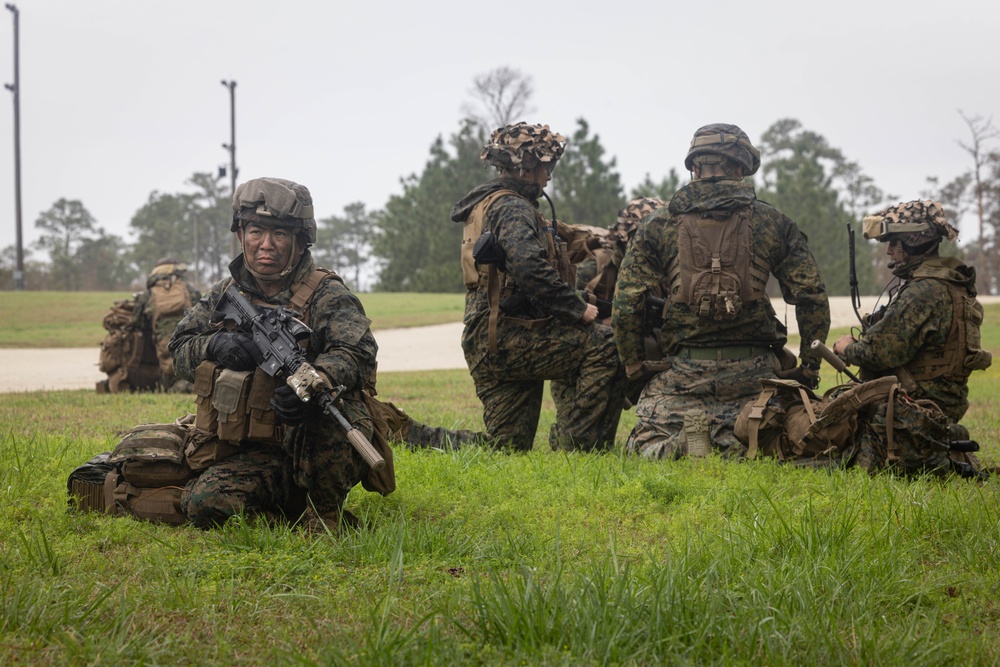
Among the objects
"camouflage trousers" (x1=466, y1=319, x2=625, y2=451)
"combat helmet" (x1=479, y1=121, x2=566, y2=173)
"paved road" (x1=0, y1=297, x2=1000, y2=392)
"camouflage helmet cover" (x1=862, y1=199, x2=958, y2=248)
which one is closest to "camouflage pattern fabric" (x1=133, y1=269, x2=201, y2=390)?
"paved road" (x1=0, y1=297, x2=1000, y2=392)

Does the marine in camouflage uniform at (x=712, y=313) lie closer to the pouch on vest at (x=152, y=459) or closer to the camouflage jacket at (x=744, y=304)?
the camouflage jacket at (x=744, y=304)

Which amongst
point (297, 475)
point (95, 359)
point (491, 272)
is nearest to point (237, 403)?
point (297, 475)

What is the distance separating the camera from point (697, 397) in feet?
22.1

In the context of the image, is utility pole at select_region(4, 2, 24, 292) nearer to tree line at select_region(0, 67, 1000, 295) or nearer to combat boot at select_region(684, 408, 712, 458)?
tree line at select_region(0, 67, 1000, 295)

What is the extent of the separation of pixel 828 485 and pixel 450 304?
27899 millimetres

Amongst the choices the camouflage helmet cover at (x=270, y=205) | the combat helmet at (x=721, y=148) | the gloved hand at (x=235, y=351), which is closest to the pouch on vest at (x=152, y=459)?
the gloved hand at (x=235, y=351)

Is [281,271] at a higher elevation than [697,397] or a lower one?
higher

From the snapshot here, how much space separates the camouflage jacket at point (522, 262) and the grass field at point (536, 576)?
1.53 m

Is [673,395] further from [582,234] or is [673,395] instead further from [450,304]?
[450,304]

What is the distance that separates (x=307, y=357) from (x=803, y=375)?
380 cm

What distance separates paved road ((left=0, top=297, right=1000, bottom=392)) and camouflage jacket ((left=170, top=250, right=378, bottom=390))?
8.98 meters

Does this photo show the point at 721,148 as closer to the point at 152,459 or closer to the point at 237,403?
the point at 237,403

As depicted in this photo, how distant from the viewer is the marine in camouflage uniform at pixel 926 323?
6.14m

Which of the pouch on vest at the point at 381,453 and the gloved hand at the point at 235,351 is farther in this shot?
the pouch on vest at the point at 381,453
